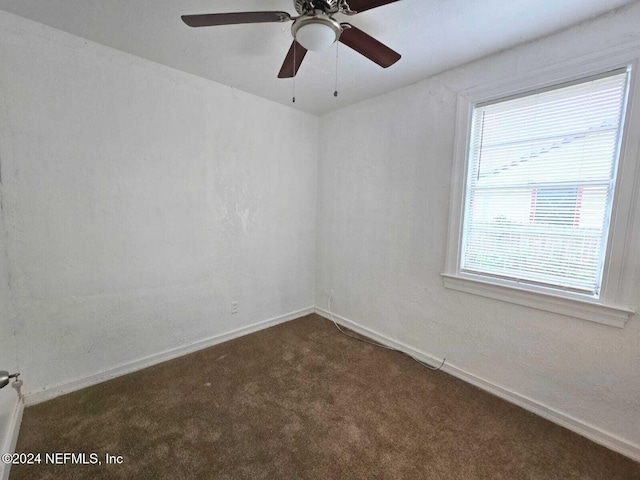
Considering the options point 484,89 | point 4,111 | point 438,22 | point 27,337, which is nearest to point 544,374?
point 484,89

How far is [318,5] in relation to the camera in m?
1.19

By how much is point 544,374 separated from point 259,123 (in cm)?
309

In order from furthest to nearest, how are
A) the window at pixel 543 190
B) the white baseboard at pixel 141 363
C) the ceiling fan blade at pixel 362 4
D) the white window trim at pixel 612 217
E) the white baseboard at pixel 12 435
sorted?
the white baseboard at pixel 141 363 → the window at pixel 543 190 → the white window trim at pixel 612 217 → the white baseboard at pixel 12 435 → the ceiling fan blade at pixel 362 4

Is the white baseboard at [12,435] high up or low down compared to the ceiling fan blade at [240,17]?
down

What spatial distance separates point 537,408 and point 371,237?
176 centimetres

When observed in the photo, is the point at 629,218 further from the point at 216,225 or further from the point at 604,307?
the point at 216,225

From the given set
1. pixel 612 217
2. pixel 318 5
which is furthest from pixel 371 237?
pixel 318 5


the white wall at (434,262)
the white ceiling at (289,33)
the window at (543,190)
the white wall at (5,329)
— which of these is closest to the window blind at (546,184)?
the window at (543,190)

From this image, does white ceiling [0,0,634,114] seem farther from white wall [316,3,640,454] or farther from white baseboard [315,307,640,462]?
white baseboard [315,307,640,462]

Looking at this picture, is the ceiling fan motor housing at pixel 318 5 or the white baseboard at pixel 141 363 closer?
the ceiling fan motor housing at pixel 318 5

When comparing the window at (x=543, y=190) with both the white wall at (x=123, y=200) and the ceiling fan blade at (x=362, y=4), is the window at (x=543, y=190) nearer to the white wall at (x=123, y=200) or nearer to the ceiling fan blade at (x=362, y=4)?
the ceiling fan blade at (x=362, y=4)

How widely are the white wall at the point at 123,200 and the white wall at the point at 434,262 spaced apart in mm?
777

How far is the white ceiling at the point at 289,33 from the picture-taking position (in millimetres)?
1493

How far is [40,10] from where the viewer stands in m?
1.57
